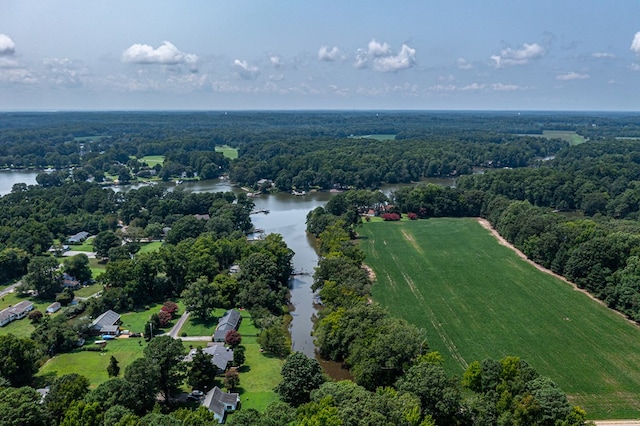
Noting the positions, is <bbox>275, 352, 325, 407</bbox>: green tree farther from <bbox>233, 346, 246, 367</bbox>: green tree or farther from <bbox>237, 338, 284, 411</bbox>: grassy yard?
<bbox>233, 346, 246, 367</bbox>: green tree

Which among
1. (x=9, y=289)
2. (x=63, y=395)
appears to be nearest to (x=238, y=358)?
(x=63, y=395)

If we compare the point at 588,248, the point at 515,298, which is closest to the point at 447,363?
the point at 515,298

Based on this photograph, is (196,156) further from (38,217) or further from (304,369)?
(304,369)

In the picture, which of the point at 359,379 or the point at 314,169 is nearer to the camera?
the point at 359,379

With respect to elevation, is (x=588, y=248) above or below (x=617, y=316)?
above

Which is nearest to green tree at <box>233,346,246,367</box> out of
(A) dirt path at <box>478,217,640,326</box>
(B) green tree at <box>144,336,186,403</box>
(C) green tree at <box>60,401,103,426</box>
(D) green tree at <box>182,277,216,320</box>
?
(B) green tree at <box>144,336,186,403</box>

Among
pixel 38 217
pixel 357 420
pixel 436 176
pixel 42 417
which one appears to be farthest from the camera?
pixel 436 176

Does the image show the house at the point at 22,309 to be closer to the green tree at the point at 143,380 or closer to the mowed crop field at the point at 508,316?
the green tree at the point at 143,380
